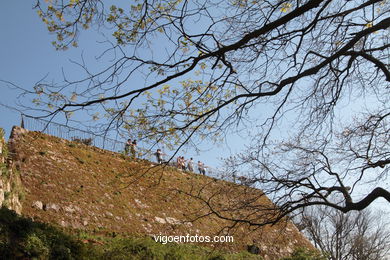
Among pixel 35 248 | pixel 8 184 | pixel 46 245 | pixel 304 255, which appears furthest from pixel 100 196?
pixel 304 255

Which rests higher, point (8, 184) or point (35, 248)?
point (8, 184)

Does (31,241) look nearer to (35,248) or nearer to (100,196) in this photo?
(35,248)

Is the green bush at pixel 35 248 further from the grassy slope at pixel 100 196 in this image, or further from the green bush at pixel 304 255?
the green bush at pixel 304 255

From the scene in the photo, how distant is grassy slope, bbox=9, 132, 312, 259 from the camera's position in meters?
12.1

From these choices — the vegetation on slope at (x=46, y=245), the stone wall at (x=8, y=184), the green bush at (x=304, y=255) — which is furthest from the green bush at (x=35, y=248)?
the green bush at (x=304, y=255)

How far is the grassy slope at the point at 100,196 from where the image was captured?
39.7 feet

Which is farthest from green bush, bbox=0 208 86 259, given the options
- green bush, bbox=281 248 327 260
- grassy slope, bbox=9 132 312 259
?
green bush, bbox=281 248 327 260

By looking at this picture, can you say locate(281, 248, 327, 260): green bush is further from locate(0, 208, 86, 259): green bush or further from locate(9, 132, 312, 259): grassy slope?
locate(0, 208, 86, 259): green bush

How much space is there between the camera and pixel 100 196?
1430 cm

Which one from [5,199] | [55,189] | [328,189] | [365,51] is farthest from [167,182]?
[365,51]

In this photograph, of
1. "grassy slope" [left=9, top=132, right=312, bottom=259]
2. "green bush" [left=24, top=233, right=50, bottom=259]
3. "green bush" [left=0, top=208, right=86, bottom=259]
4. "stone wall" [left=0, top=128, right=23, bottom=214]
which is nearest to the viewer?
"green bush" [left=0, top=208, right=86, bottom=259]

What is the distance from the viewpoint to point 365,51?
5.17 meters

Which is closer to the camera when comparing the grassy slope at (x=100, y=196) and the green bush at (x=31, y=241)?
the green bush at (x=31, y=241)

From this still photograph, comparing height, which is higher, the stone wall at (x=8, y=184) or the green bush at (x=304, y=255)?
the stone wall at (x=8, y=184)
